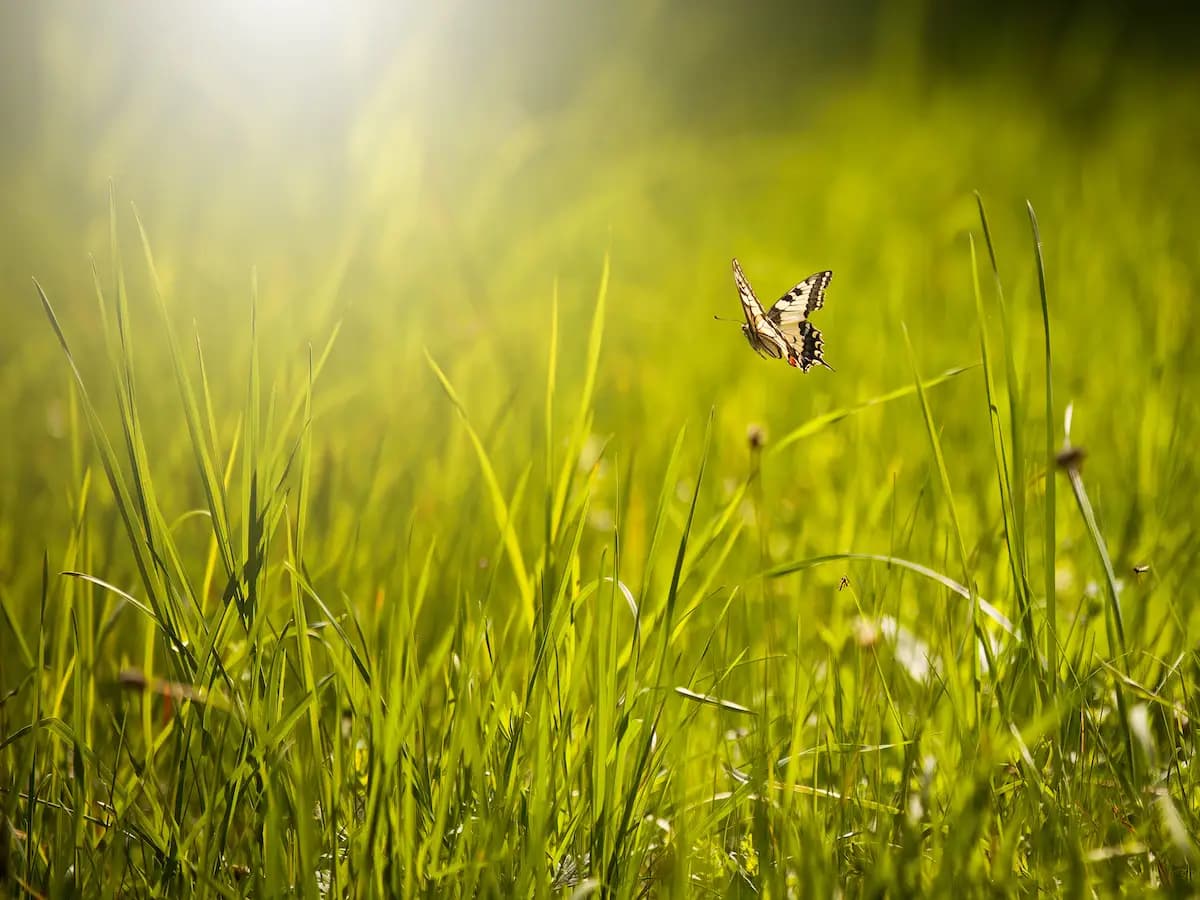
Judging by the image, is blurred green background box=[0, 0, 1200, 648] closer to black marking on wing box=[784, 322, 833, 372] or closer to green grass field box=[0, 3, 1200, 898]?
green grass field box=[0, 3, 1200, 898]

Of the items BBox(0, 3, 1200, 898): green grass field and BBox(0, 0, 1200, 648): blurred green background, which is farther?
BBox(0, 0, 1200, 648): blurred green background

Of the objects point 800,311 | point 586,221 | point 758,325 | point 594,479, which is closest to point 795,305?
point 800,311

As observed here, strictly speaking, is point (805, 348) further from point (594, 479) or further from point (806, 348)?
point (594, 479)

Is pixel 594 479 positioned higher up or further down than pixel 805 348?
further down

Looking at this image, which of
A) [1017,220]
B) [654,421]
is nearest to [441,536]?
[654,421]

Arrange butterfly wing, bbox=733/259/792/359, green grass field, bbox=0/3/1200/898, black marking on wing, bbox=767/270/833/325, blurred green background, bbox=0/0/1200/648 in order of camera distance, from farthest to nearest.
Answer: blurred green background, bbox=0/0/1200/648, black marking on wing, bbox=767/270/833/325, butterfly wing, bbox=733/259/792/359, green grass field, bbox=0/3/1200/898

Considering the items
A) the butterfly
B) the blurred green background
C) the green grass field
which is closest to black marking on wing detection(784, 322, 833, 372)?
the butterfly
